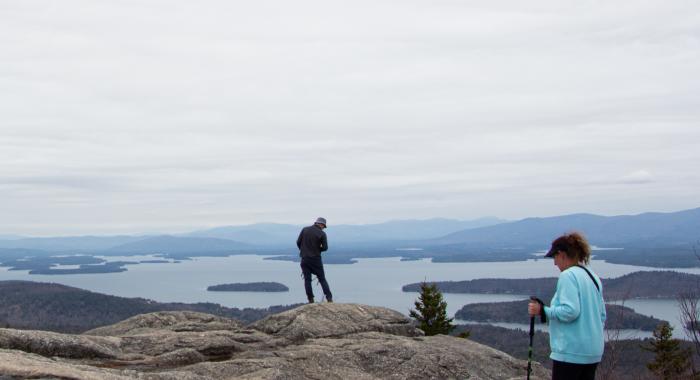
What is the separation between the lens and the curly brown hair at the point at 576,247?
797 centimetres

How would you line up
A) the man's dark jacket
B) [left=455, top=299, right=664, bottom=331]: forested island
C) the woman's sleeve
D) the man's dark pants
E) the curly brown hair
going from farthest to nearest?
1. [left=455, top=299, right=664, bottom=331]: forested island
2. the man's dark pants
3. the man's dark jacket
4. the curly brown hair
5. the woman's sleeve

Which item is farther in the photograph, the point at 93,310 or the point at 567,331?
the point at 93,310

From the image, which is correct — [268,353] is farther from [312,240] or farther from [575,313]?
[575,313]

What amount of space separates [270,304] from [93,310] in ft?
143

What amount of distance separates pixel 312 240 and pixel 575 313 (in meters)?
11.2

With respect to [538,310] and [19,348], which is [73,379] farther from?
[538,310]

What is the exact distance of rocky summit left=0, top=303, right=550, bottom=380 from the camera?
34.1 ft

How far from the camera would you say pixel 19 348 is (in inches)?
439

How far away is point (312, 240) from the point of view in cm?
1828

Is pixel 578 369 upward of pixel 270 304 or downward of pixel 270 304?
upward

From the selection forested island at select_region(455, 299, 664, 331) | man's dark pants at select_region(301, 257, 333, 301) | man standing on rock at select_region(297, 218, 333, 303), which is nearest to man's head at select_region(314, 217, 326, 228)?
man standing on rock at select_region(297, 218, 333, 303)

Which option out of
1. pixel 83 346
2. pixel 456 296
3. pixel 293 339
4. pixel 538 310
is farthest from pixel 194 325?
pixel 456 296

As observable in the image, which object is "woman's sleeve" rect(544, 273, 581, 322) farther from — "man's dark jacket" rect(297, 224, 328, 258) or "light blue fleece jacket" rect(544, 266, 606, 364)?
"man's dark jacket" rect(297, 224, 328, 258)

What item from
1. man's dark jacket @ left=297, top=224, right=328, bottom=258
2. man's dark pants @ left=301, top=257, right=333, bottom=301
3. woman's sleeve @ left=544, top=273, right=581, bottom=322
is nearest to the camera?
woman's sleeve @ left=544, top=273, right=581, bottom=322
